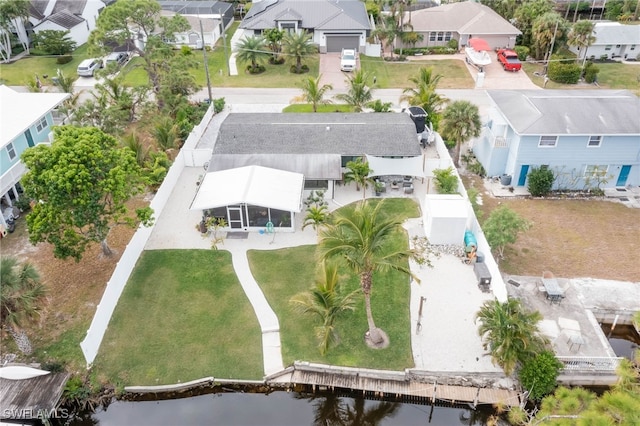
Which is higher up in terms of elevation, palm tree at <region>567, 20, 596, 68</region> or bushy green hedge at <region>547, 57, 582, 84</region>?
palm tree at <region>567, 20, 596, 68</region>

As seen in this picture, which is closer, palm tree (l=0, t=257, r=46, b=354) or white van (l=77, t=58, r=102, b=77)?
palm tree (l=0, t=257, r=46, b=354)

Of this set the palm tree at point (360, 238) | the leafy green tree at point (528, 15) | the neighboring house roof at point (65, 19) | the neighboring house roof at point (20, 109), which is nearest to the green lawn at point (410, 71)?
the leafy green tree at point (528, 15)

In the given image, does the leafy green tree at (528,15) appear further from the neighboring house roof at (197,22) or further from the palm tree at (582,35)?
the neighboring house roof at (197,22)

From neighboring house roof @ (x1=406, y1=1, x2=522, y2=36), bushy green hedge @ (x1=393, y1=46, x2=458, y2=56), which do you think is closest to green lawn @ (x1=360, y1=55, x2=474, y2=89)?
bushy green hedge @ (x1=393, y1=46, x2=458, y2=56)

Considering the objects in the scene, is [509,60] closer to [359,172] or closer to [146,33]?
[359,172]

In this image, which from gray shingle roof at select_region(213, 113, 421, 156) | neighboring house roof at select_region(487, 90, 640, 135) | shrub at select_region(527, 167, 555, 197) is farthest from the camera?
gray shingle roof at select_region(213, 113, 421, 156)

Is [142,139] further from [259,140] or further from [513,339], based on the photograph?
[513,339]

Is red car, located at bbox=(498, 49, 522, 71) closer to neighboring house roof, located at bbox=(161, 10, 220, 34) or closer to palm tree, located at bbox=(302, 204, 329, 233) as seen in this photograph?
palm tree, located at bbox=(302, 204, 329, 233)
